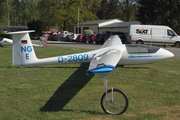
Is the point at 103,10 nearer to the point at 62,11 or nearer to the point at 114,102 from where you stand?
the point at 62,11

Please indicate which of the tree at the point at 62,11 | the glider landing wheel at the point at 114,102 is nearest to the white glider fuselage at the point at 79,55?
the glider landing wheel at the point at 114,102

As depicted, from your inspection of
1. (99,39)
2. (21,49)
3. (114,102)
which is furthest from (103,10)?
(114,102)

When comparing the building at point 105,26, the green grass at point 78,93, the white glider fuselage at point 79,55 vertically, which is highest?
the building at point 105,26

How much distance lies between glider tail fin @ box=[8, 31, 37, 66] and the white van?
68.7ft

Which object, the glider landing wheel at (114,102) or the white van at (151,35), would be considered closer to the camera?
the glider landing wheel at (114,102)

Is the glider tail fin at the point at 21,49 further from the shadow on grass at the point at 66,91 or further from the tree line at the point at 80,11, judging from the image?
the tree line at the point at 80,11

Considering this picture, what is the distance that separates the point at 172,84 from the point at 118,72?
8.16 feet

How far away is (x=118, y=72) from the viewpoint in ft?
35.8

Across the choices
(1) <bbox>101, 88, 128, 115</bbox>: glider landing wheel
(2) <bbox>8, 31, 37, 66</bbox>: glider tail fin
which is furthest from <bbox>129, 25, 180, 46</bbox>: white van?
(1) <bbox>101, 88, 128, 115</bbox>: glider landing wheel

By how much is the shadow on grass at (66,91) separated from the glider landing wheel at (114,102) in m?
1.18

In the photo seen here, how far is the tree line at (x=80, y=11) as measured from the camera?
38.0m

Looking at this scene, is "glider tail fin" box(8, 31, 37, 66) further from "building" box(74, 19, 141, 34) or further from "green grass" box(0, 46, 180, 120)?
"building" box(74, 19, 141, 34)

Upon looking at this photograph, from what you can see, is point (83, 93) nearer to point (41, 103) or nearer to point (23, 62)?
point (41, 103)

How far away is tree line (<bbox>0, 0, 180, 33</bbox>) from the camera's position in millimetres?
37975
